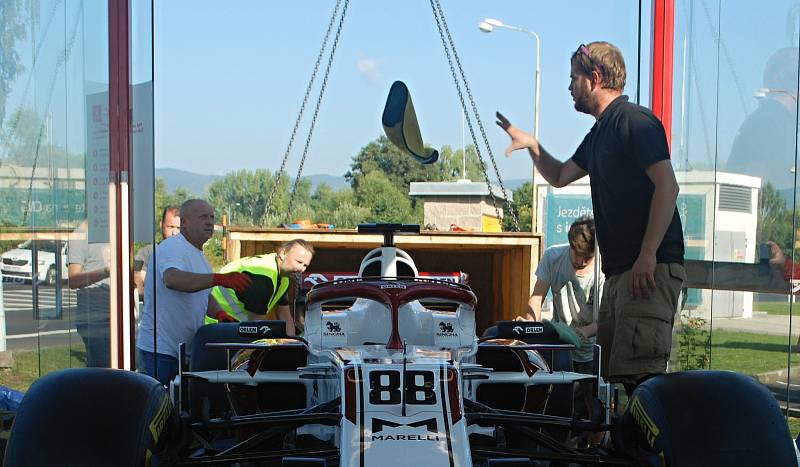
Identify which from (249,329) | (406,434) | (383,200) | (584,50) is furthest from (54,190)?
(383,200)

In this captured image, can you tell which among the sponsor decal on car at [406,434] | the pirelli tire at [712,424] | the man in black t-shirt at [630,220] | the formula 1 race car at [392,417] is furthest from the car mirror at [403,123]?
the sponsor decal on car at [406,434]

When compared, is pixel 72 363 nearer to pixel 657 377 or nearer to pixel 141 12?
pixel 141 12

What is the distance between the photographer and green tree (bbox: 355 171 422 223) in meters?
50.8

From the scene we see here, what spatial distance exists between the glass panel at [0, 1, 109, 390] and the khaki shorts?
11.2 feet

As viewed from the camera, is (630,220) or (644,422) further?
(630,220)

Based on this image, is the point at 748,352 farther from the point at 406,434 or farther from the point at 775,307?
the point at 406,434

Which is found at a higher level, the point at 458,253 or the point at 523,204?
the point at 523,204

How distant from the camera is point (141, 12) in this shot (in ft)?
22.2

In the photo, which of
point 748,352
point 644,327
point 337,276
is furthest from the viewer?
point 337,276

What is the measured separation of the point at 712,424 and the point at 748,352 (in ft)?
12.7

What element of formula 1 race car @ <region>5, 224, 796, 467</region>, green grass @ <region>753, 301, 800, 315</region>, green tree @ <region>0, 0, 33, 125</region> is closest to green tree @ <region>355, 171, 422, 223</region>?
green grass @ <region>753, 301, 800, 315</region>

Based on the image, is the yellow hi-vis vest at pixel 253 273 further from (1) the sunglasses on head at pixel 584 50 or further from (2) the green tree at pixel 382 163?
(2) the green tree at pixel 382 163

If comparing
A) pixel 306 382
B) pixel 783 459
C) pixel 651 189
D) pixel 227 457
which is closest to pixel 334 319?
pixel 306 382

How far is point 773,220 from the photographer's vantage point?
6727 mm
